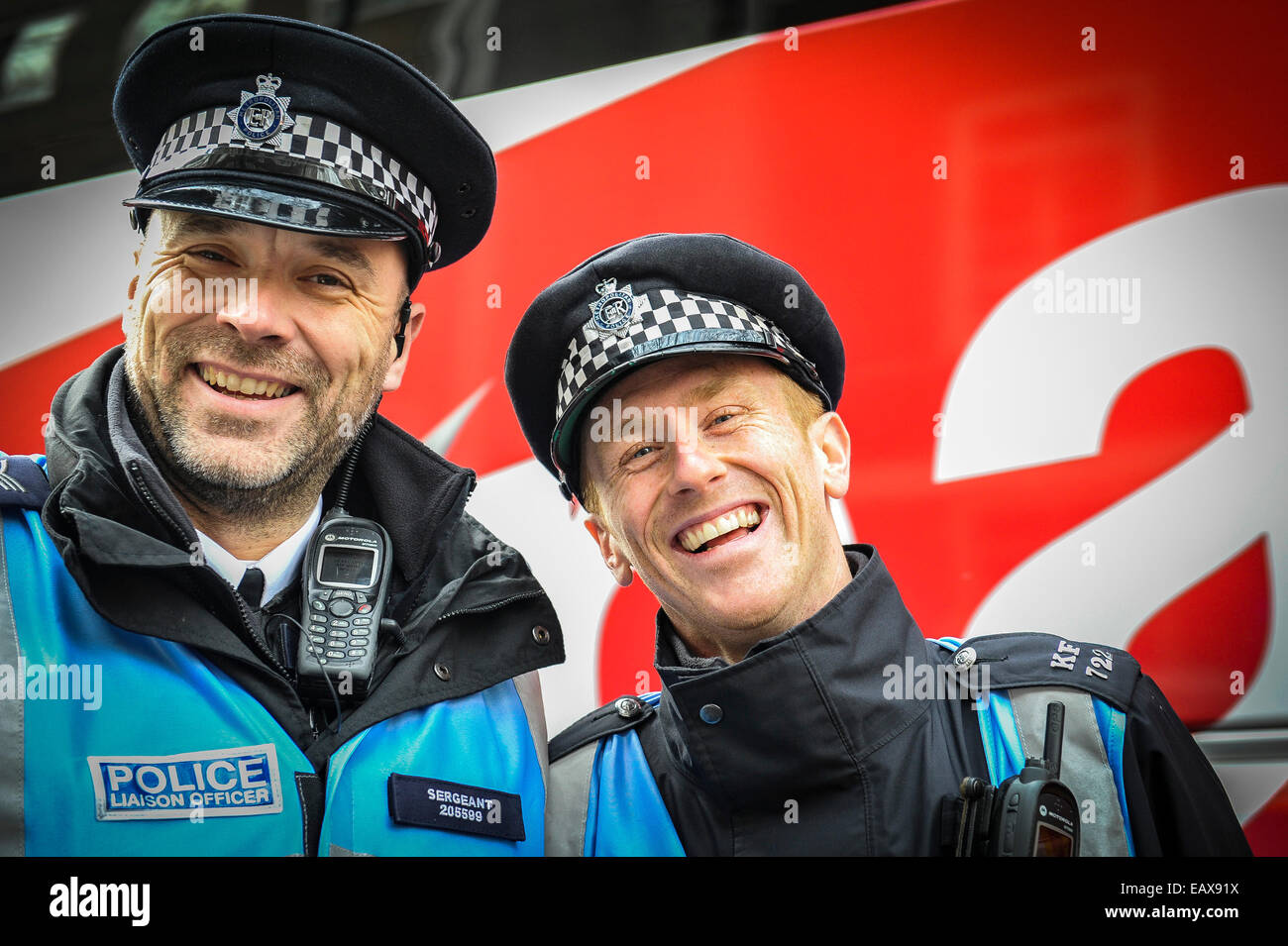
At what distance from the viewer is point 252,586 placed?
1.58m

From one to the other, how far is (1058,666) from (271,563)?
1.20 meters

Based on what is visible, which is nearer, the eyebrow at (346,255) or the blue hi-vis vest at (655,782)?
the blue hi-vis vest at (655,782)

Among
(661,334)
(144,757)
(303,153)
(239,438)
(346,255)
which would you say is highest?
(303,153)

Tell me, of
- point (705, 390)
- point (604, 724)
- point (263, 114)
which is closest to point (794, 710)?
point (604, 724)

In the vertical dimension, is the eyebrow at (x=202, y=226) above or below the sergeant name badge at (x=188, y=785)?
above

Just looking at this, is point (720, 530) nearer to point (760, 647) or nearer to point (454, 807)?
point (760, 647)

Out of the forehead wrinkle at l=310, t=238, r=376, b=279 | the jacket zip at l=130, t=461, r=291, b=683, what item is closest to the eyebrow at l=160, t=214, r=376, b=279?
the forehead wrinkle at l=310, t=238, r=376, b=279

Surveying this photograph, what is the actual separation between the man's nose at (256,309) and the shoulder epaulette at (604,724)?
0.80m

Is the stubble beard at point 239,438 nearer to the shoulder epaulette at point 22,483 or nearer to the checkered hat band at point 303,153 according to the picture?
the shoulder epaulette at point 22,483

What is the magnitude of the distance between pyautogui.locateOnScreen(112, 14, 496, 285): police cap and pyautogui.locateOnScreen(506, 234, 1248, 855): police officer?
330 millimetres

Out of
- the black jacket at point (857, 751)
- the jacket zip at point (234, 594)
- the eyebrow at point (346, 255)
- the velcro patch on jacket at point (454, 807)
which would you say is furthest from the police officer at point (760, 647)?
the jacket zip at point (234, 594)

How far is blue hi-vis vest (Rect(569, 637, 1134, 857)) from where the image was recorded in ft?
4.58

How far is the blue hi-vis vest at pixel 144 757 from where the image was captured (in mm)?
1298
